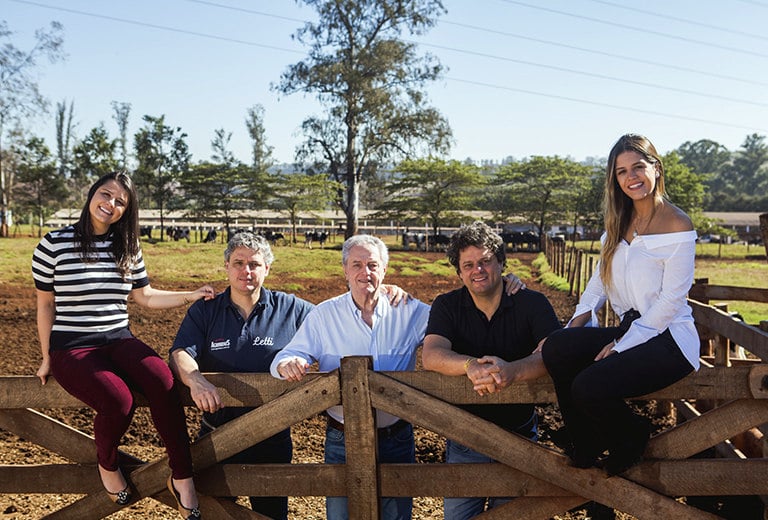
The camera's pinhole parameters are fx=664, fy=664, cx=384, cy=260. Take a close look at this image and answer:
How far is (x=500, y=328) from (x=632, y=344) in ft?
2.31

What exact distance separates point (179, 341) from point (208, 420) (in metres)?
0.46

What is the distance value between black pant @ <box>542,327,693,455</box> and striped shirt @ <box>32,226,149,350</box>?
198 centimetres

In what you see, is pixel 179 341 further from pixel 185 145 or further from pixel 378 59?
pixel 185 145

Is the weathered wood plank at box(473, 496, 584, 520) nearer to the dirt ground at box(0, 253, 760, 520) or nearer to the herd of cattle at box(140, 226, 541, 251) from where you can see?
the dirt ground at box(0, 253, 760, 520)

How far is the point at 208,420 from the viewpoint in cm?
349

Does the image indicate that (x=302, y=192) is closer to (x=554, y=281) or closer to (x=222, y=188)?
(x=222, y=188)

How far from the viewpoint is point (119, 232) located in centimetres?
332

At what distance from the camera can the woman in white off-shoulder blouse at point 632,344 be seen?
8.39ft

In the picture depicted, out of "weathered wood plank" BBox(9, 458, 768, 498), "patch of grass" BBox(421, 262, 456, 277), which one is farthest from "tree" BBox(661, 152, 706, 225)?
"weathered wood plank" BBox(9, 458, 768, 498)

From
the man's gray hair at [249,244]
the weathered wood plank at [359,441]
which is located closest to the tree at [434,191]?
the man's gray hair at [249,244]

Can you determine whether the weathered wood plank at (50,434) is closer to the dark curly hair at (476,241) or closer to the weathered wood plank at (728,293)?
the dark curly hair at (476,241)

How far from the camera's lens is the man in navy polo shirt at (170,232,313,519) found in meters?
3.45

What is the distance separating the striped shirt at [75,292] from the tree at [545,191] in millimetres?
50058

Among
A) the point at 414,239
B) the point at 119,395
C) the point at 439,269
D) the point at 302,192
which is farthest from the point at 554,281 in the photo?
the point at 302,192
